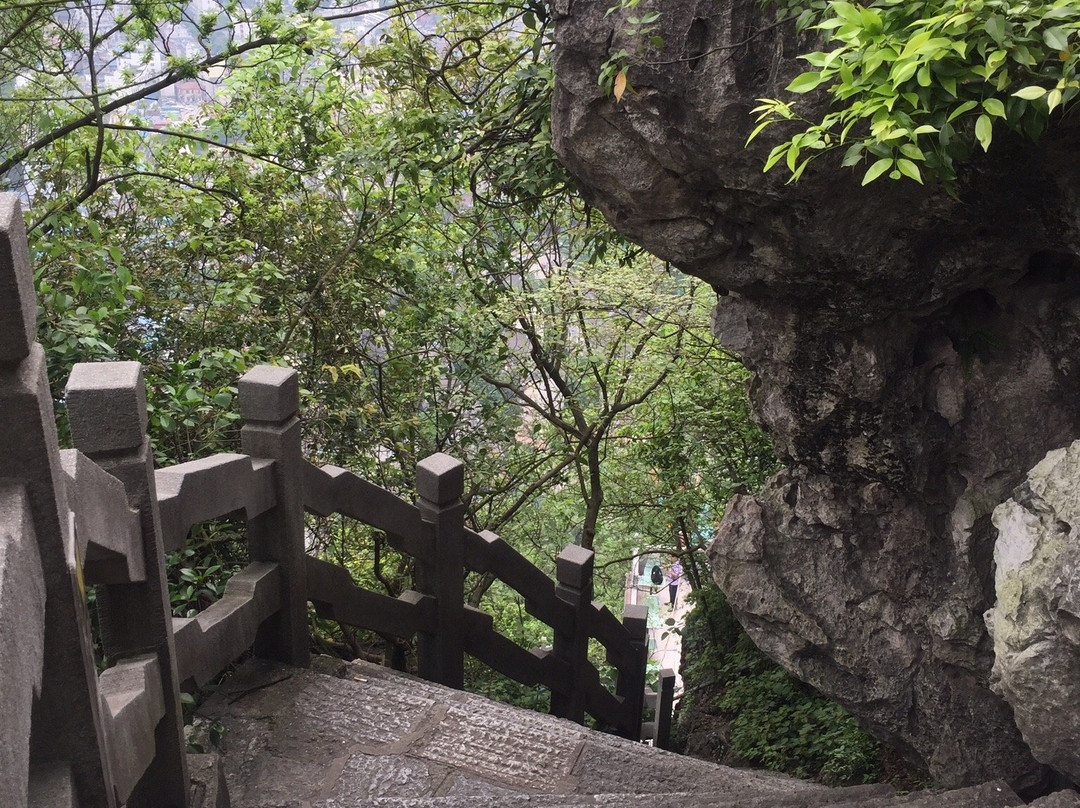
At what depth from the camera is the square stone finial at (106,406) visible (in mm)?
A: 2207

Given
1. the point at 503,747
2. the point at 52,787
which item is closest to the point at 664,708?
the point at 503,747

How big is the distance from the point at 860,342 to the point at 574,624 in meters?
2.36

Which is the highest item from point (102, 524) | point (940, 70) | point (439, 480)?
point (940, 70)

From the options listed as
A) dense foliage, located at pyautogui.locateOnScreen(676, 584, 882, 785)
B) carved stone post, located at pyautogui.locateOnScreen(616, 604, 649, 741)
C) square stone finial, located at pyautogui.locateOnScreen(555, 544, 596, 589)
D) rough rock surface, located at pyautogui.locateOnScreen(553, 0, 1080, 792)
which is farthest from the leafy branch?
carved stone post, located at pyautogui.locateOnScreen(616, 604, 649, 741)

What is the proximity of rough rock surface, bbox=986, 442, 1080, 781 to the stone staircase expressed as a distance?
0.38 metres

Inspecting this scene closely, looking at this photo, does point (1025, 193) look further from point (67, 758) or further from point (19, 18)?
point (19, 18)

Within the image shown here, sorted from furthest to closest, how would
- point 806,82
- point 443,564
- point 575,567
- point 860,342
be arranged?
point 575,567
point 443,564
point 860,342
point 806,82

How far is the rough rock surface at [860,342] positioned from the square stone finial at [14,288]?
2.42 m

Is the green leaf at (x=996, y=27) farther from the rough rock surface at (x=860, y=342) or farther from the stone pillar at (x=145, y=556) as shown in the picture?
the stone pillar at (x=145, y=556)

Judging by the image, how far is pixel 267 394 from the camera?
3.50 meters

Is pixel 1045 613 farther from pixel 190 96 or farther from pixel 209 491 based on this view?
pixel 190 96

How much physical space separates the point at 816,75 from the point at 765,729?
4921 mm

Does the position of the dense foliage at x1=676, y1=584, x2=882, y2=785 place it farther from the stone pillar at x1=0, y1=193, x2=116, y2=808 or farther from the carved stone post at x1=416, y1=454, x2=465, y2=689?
the stone pillar at x1=0, y1=193, x2=116, y2=808

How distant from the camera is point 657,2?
3318 millimetres
